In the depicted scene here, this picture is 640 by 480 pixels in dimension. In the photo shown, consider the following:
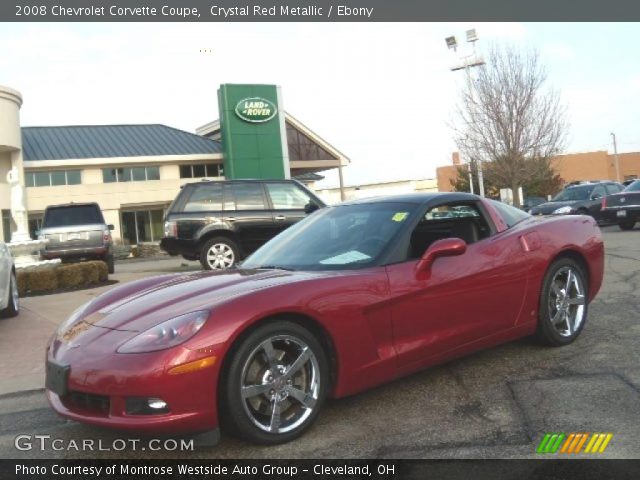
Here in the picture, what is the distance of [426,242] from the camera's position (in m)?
4.65

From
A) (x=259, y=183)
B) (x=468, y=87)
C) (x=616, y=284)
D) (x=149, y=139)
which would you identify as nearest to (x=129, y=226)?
(x=149, y=139)

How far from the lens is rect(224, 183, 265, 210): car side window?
11750 millimetres

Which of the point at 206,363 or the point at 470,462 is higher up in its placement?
the point at 206,363

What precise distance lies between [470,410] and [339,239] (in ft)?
4.73

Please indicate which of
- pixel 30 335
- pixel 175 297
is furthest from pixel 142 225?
pixel 175 297

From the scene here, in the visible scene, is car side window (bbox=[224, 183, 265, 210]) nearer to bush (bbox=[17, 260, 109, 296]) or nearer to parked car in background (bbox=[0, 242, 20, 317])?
bush (bbox=[17, 260, 109, 296])

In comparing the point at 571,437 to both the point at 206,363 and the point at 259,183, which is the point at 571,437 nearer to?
the point at 206,363

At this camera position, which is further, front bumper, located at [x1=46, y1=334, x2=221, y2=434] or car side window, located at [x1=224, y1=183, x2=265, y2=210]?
car side window, located at [x1=224, y1=183, x2=265, y2=210]

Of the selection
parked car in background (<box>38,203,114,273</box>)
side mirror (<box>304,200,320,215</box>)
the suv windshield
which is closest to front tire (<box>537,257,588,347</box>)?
side mirror (<box>304,200,320,215</box>)

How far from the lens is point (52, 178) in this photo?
1543 inches

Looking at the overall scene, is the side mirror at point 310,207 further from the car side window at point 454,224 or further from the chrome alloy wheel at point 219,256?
the car side window at point 454,224

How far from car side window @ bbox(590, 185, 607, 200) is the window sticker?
18.0 meters

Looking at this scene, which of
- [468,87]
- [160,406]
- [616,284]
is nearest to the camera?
[160,406]

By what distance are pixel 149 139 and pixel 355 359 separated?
4132 cm
